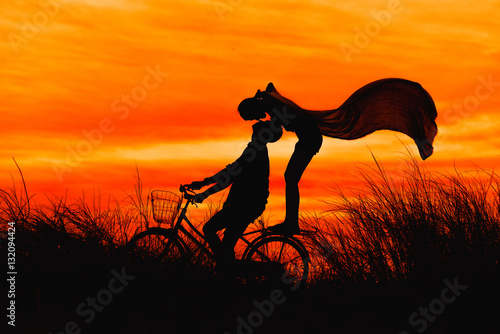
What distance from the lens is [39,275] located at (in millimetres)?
8422

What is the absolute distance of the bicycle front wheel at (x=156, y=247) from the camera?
330 inches

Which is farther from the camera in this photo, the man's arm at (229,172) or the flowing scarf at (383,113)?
the flowing scarf at (383,113)

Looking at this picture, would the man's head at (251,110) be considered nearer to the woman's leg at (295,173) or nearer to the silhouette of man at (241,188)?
the silhouette of man at (241,188)

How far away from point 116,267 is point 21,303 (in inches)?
45.1

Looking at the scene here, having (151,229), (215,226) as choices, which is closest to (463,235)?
(215,226)

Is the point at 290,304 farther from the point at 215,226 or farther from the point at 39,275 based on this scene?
the point at 39,275

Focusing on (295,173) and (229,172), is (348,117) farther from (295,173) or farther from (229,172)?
(229,172)

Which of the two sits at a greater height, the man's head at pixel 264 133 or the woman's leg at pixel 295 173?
the man's head at pixel 264 133

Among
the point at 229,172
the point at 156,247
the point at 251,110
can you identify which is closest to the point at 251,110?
the point at 251,110

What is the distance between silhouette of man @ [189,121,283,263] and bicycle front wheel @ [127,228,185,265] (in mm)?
443

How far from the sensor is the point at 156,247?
8.73 metres

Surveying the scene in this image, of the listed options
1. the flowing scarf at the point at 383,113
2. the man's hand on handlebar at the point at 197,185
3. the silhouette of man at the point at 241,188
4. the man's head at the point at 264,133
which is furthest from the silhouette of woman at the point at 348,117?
the man's hand on handlebar at the point at 197,185

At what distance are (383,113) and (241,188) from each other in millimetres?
2012

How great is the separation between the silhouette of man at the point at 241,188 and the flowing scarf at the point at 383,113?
0.64 metres
